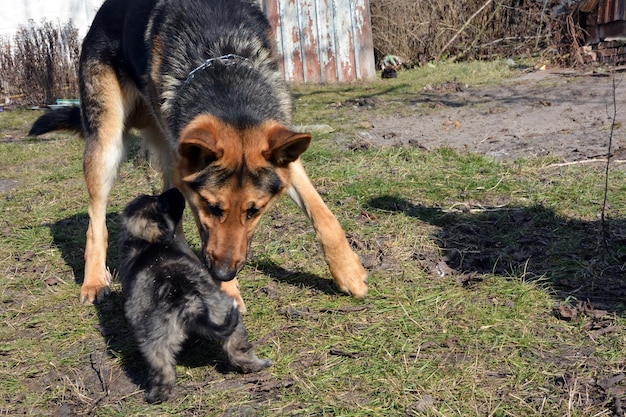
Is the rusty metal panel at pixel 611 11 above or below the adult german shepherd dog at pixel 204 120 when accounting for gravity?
above

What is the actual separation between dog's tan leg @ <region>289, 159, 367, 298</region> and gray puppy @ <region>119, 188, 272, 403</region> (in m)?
0.92

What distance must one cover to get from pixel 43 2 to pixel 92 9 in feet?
4.22

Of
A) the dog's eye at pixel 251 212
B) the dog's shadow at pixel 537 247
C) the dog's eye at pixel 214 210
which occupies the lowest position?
the dog's shadow at pixel 537 247

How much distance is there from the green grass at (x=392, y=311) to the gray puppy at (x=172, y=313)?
0.47 ft

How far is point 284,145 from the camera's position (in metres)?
3.69

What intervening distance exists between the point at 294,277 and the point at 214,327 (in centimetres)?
143

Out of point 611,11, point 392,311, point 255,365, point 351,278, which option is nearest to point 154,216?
point 255,365

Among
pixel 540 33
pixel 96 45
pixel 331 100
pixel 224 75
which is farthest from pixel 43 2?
pixel 224 75

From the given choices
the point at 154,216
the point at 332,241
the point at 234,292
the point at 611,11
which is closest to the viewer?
the point at 154,216

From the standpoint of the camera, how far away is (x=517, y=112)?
9.20m

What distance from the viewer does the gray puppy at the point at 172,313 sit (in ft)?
10.5

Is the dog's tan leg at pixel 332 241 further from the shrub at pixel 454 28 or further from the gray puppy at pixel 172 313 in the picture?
the shrub at pixel 454 28

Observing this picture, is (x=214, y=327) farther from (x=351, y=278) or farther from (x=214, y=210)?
(x=351, y=278)

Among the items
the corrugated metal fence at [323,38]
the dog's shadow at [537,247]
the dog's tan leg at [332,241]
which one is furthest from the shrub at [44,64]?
the dog's tan leg at [332,241]
